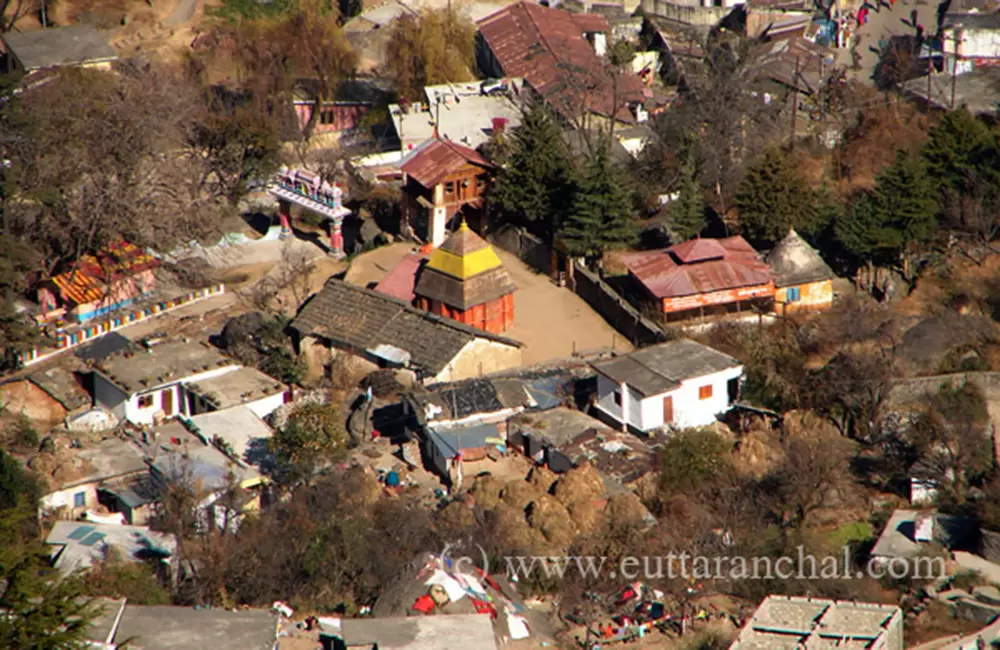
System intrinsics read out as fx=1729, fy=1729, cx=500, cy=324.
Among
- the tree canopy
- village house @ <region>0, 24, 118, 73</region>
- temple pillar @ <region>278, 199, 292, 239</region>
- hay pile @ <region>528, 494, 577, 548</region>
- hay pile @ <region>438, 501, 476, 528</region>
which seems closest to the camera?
hay pile @ <region>438, 501, 476, 528</region>

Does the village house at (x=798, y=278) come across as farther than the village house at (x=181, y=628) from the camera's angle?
Yes

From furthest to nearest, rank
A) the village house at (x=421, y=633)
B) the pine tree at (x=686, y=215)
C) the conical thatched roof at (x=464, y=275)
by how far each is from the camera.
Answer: the pine tree at (x=686, y=215)
the conical thatched roof at (x=464, y=275)
the village house at (x=421, y=633)

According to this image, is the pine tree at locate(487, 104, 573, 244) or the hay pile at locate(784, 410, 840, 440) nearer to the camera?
the hay pile at locate(784, 410, 840, 440)

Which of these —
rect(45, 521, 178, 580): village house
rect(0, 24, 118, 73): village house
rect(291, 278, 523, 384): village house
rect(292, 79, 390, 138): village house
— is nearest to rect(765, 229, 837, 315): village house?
rect(291, 278, 523, 384): village house

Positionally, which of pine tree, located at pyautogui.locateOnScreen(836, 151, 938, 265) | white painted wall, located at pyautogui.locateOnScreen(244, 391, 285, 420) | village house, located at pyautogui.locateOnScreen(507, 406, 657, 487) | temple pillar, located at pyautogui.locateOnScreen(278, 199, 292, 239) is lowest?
village house, located at pyautogui.locateOnScreen(507, 406, 657, 487)

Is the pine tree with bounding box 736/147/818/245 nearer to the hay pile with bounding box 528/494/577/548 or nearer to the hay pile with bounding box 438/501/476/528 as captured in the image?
the hay pile with bounding box 528/494/577/548

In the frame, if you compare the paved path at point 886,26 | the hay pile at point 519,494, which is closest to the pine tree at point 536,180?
the hay pile at point 519,494

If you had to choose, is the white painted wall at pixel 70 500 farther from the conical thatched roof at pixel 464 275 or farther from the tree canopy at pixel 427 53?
the tree canopy at pixel 427 53
